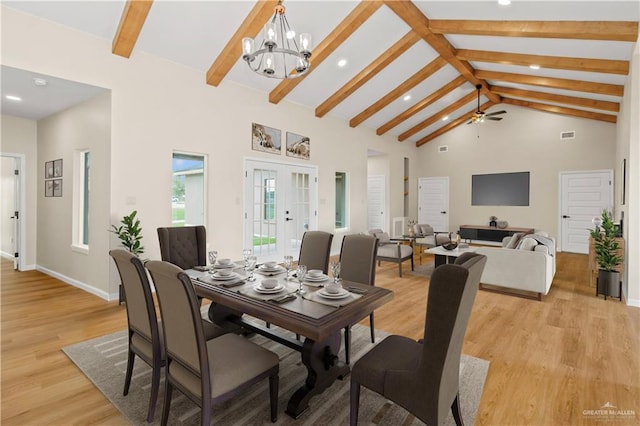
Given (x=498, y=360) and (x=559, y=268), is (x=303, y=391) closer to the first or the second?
(x=498, y=360)

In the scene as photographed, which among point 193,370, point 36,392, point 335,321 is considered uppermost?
point 335,321

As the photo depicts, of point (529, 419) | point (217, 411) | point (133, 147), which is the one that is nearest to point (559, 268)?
point (529, 419)

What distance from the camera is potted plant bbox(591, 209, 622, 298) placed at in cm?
420

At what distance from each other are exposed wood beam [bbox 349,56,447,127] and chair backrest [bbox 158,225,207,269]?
17.4 feet

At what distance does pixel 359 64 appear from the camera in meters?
5.63

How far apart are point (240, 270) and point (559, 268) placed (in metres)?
6.51

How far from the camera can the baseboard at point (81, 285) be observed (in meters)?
4.09

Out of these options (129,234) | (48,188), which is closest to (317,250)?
(129,234)

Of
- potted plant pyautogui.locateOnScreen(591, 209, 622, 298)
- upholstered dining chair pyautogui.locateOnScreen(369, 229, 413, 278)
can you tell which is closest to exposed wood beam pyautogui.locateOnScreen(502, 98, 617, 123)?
potted plant pyautogui.locateOnScreen(591, 209, 622, 298)

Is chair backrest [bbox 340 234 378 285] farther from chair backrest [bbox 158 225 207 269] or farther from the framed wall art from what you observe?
the framed wall art

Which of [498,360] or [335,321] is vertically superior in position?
[335,321]

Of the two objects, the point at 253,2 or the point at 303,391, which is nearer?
the point at 303,391

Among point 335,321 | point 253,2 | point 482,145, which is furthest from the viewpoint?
point 482,145

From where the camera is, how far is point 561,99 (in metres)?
6.83
